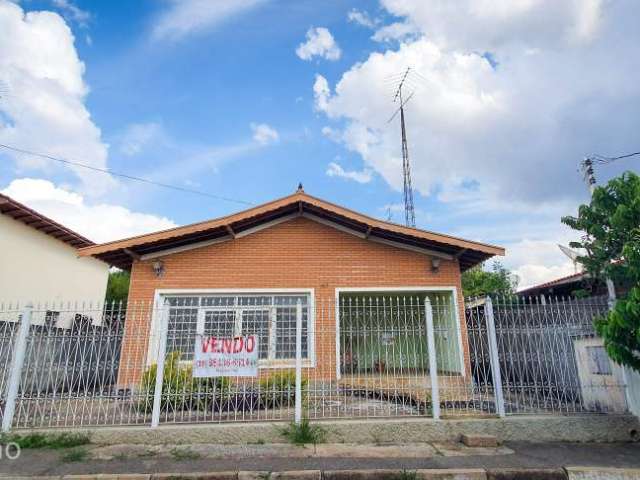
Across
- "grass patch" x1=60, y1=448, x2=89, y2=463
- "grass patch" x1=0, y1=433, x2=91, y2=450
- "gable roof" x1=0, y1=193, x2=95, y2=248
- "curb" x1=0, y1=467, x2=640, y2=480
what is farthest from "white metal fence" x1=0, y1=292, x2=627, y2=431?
"gable roof" x1=0, y1=193, x2=95, y2=248

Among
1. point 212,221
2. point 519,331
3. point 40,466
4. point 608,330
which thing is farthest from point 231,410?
point 608,330

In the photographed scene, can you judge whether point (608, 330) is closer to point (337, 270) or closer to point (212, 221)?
point (337, 270)

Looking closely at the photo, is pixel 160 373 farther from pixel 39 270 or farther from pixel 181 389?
pixel 39 270

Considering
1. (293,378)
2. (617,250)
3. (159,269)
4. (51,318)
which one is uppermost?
(159,269)

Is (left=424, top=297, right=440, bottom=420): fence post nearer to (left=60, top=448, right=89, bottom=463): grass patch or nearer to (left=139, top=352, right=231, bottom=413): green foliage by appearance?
(left=139, top=352, right=231, bottom=413): green foliage

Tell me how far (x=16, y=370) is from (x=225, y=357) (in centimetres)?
304

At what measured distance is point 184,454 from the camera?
501cm

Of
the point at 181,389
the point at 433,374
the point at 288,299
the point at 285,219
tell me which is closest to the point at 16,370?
the point at 181,389

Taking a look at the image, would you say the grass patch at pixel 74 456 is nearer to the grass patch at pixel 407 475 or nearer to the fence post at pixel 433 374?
the grass patch at pixel 407 475

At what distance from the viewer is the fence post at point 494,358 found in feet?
19.4

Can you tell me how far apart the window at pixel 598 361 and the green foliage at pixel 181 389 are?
6.01m

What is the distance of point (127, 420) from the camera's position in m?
5.93

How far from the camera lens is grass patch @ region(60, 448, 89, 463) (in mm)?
4832

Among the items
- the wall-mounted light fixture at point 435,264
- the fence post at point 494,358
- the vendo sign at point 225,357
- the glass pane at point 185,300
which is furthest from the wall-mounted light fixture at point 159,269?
the fence post at point 494,358
